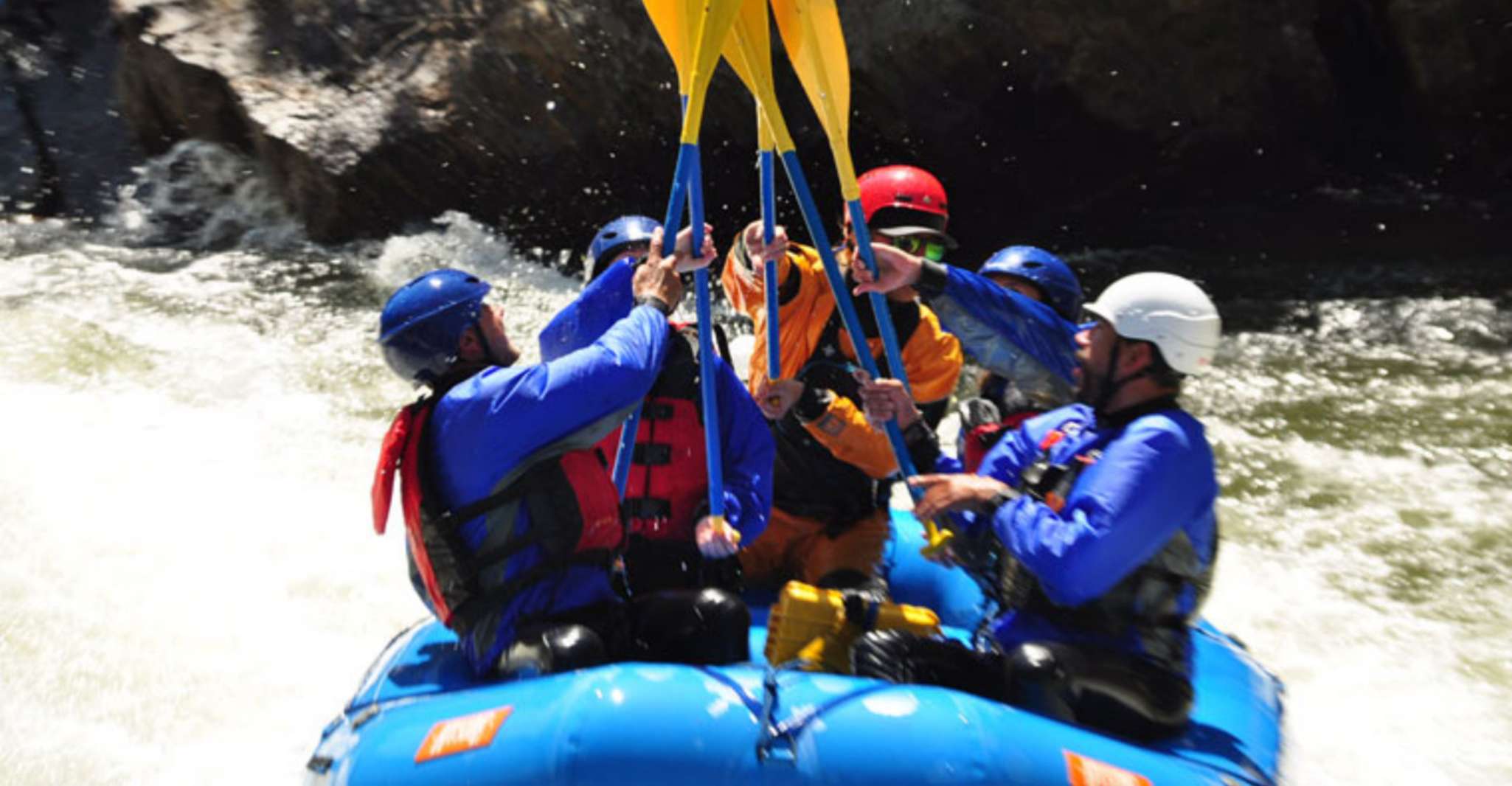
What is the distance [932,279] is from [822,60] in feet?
1.73

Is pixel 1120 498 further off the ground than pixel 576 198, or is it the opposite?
Result: pixel 1120 498

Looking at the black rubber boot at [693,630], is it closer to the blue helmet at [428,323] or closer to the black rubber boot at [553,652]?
the black rubber boot at [553,652]

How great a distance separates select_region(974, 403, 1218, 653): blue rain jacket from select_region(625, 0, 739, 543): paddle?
735mm

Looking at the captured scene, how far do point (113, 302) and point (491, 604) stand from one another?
558 cm

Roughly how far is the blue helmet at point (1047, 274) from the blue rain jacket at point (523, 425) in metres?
1.48

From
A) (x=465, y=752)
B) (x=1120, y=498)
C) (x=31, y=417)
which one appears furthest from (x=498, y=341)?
(x=31, y=417)

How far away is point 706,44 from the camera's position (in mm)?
2643

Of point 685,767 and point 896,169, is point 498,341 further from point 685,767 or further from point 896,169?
point 896,169

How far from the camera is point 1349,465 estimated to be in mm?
5789

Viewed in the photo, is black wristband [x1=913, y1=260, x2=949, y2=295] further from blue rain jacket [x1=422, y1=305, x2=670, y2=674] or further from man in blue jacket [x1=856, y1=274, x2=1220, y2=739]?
blue rain jacket [x1=422, y1=305, x2=670, y2=674]

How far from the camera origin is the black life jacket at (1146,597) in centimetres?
239

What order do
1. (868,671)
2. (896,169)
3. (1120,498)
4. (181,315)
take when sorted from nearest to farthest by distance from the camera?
(1120,498) < (868,671) < (896,169) < (181,315)

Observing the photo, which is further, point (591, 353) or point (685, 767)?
point (591, 353)

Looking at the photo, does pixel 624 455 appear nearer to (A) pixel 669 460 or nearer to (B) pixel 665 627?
(A) pixel 669 460
